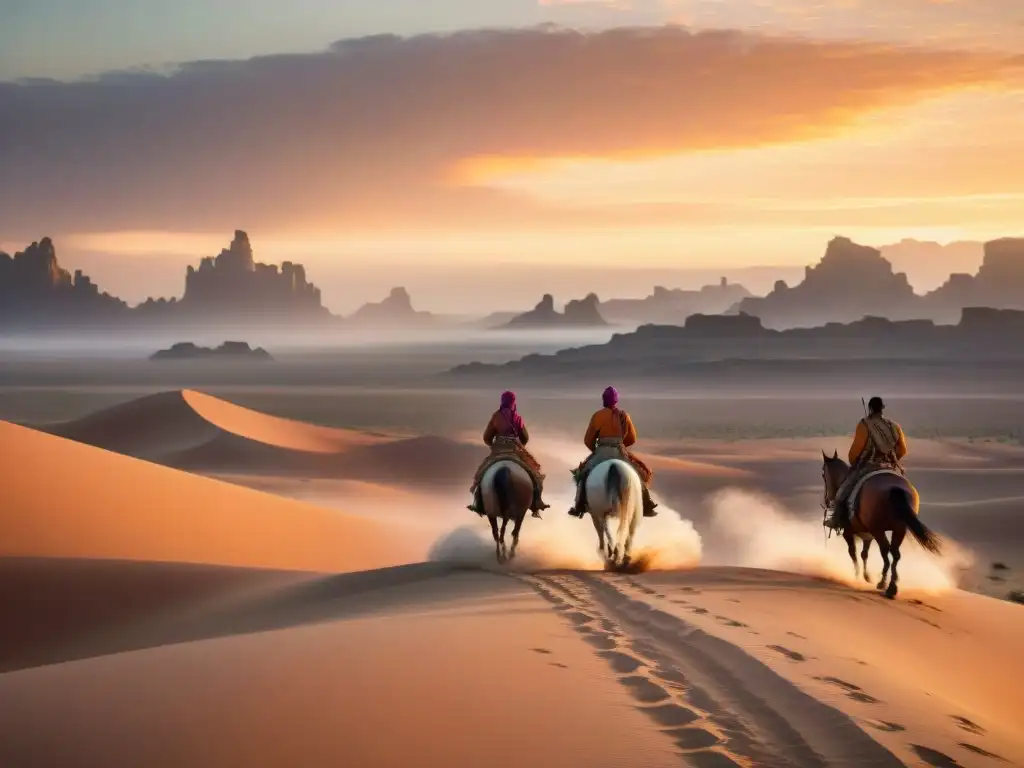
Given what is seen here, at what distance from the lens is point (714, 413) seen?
9312cm

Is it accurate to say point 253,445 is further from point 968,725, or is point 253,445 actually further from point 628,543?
point 968,725

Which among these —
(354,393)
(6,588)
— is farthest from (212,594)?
(354,393)

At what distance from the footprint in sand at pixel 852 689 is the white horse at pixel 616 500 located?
21.0ft

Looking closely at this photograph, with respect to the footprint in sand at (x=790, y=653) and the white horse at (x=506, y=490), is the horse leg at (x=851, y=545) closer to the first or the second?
the white horse at (x=506, y=490)

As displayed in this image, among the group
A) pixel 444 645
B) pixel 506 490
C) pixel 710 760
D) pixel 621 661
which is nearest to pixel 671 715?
pixel 710 760

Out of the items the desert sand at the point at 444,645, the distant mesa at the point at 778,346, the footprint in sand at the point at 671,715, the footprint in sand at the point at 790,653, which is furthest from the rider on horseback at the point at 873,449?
the distant mesa at the point at 778,346

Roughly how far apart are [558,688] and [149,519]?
15.2 m

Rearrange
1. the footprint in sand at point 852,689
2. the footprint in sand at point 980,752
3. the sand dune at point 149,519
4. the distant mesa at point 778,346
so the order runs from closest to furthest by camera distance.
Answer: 1. the footprint in sand at point 980,752
2. the footprint in sand at point 852,689
3. the sand dune at point 149,519
4. the distant mesa at point 778,346

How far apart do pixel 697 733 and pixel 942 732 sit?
1789 millimetres

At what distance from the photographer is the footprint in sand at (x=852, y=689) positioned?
9.40 meters

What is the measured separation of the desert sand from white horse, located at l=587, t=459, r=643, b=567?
0.64 m

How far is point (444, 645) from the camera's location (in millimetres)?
10898

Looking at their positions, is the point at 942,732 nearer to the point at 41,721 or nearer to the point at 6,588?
the point at 41,721

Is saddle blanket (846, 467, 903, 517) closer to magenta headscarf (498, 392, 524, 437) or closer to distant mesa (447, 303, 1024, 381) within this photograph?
magenta headscarf (498, 392, 524, 437)
